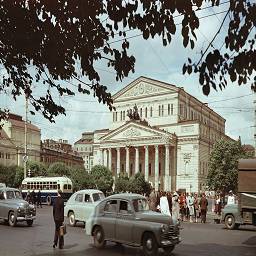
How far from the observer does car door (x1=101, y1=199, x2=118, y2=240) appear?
52.3 feet

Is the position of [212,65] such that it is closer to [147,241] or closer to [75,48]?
[75,48]

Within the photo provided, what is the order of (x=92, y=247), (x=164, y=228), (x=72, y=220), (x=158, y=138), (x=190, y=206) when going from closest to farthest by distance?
(x=164, y=228) < (x=92, y=247) < (x=72, y=220) < (x=190, y=206) < (x=158, y=138)

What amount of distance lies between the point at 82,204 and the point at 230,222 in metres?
7.43

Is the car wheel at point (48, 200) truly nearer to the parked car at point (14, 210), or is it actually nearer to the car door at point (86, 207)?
the parked car at point (14, 210)

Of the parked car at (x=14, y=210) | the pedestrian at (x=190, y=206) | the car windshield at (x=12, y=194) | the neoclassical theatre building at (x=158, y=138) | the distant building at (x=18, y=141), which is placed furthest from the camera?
the distant building at (x=18, y=141)

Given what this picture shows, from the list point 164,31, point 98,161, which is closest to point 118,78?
Answer: point 164,31

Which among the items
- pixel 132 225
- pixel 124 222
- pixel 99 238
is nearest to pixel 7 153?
pixel 99 238

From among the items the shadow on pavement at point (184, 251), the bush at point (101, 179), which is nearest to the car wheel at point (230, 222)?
the shadow on pavement at point (184, 251)

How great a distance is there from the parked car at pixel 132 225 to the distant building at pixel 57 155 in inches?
4504

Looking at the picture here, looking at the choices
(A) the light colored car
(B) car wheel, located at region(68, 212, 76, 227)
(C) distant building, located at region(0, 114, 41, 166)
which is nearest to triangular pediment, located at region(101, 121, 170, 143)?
(C) distant building, located at region(0, 114, 41, 166)

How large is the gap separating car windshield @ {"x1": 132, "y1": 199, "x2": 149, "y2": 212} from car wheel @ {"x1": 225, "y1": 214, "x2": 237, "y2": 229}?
10745mm

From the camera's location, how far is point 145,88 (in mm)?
110875

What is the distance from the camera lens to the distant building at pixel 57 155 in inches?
5231

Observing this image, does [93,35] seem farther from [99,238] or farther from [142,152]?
[142,152]
